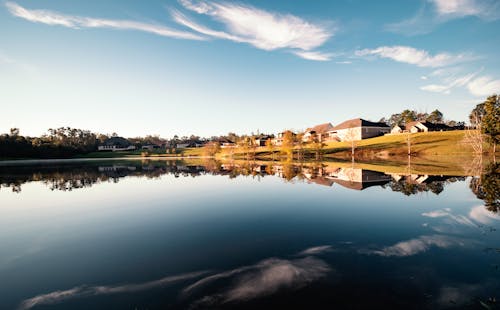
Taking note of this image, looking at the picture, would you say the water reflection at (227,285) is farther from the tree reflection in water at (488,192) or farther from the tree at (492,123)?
the tree at (492,123)

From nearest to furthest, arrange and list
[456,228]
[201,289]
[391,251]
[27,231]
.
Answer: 1. [201,289]
2. [391,251]
3. [456,228]
4. [27,231]

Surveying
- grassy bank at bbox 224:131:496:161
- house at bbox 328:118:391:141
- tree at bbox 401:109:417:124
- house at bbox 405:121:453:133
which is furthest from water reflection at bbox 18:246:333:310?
tree at bbox 401:109:417:124

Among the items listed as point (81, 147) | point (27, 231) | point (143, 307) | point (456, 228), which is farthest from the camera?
point (81, 147)

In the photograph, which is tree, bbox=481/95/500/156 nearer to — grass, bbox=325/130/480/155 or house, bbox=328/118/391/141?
grass, bbox=325/130/480/155

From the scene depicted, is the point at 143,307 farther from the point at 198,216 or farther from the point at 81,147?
the point at 81,147

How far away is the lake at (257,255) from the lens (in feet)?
23.2

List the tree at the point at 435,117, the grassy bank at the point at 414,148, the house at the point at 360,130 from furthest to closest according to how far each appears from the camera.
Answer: the tree at the point at 435,117 → the house at the point at 360,130 → the grassy bank at the point at 414,148

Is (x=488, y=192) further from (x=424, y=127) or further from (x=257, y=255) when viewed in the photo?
(x=424, y=127)

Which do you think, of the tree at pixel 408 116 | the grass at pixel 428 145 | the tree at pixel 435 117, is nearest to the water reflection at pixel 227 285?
the grass at pixel 428 145

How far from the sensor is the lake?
7.08 meters

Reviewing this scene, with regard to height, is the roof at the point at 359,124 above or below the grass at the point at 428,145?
above

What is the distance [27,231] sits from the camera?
46.9ft

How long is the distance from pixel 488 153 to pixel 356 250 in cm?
8534

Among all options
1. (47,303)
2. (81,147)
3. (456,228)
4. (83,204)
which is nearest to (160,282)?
(47,303)
